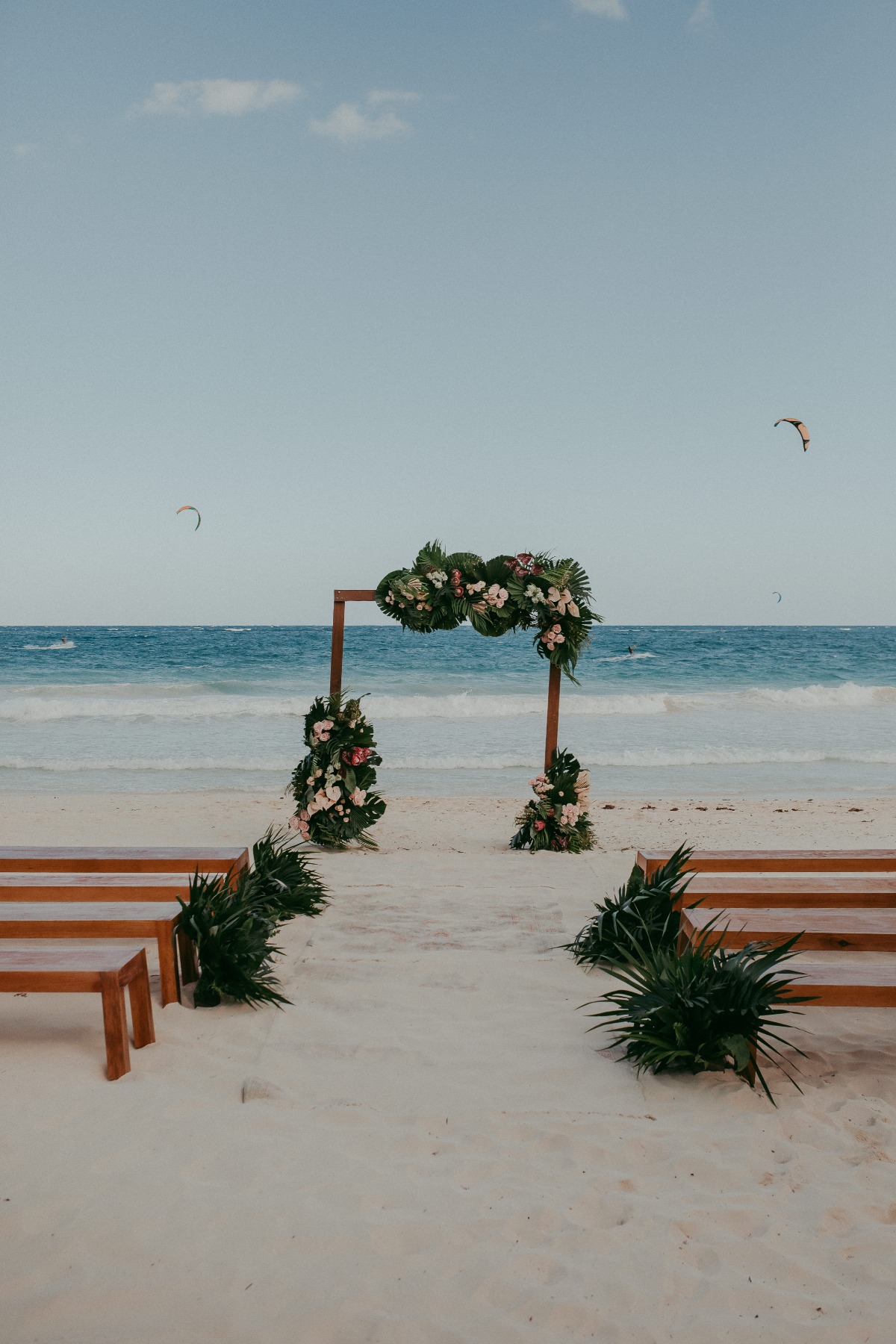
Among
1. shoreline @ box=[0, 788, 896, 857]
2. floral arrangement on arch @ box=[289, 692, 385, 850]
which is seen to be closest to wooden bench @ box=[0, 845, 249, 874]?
floral arrangement on arch @ box=[289, 692, 385, 850]

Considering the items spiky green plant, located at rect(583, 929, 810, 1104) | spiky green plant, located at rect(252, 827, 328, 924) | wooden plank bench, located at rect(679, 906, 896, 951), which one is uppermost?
wooden plank bench, located at rect(679, 906, 896, 951)

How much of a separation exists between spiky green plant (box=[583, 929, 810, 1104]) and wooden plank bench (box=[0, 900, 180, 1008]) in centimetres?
180

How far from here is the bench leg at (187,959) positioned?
11.2 feet

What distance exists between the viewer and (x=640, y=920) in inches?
153

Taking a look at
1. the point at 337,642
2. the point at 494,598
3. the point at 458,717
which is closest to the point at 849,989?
the point at 494,598

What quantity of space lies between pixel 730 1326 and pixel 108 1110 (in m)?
1.82

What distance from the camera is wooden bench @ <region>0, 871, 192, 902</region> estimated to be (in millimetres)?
3641

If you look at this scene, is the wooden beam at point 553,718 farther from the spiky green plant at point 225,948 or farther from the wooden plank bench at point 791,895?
the spiky green plant at point 225,948

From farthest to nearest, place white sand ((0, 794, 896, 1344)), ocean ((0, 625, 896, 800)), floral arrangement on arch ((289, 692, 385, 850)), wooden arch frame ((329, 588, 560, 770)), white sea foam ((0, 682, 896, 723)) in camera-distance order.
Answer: white sea foam ((0, 682, 896, 723)), ocean ((0, 625, 896, 800)), wooden arch frame ((329, 588, 560, 770)), floral arrangement on arch ((289, 692, 385, 850)), white sand ((0, 794, 896, 1344))

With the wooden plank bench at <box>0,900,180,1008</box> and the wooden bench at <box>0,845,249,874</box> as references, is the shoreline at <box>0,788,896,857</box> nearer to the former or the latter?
the wooden bench at <box>0,845,249,874</box>

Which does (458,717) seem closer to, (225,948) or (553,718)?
(553,718)

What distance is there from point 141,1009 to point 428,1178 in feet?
4.16

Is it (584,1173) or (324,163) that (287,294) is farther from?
(584,1173)

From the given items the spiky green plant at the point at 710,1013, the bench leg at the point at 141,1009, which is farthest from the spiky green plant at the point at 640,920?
the bench leg at the point at 141,1009
